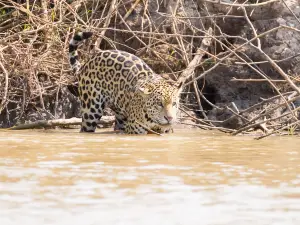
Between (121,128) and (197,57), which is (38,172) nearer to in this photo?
(121,128)

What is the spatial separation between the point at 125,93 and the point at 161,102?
52cm

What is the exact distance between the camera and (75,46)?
8336 millimetres

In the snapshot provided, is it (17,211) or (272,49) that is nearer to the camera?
(17,211)

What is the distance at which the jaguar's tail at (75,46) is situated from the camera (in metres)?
8.19

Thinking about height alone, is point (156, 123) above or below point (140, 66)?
below

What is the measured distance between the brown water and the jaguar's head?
198 centimetres

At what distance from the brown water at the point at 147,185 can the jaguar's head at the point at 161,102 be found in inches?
78.1

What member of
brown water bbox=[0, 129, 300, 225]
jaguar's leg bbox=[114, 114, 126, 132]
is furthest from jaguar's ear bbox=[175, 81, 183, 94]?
brown water bbox=[0, 129, 300, 225]

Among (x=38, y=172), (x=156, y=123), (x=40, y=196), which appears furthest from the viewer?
(x=156, y=123)

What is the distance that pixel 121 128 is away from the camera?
814cm

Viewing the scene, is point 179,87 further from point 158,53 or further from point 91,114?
point 158,53

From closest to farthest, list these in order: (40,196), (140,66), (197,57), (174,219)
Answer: (174,219) → (40,196) → (140,66) → (197,57)

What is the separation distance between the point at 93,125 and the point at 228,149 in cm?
279

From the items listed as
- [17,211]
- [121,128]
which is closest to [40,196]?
[17,211]
